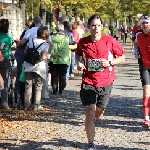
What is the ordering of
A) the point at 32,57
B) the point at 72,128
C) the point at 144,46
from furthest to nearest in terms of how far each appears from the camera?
the point at 32,57 < the point at 72,128 < the point at 144,46

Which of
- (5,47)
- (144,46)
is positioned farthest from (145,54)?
(5,47)

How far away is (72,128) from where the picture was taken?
9539 mm

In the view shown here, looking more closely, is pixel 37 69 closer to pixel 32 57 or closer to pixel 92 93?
pixel 32 57

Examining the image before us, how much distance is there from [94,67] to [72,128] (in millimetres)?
2428

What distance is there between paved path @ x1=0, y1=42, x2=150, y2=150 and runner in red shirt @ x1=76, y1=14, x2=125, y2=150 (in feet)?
2.50

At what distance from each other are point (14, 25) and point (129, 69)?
6302 mm

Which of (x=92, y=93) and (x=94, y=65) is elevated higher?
(x=94, y=65)

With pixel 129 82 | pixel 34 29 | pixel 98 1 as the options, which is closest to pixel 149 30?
pixel 34 29

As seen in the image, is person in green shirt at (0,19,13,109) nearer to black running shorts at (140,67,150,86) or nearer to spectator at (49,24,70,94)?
spectator at (49,24,70,94)

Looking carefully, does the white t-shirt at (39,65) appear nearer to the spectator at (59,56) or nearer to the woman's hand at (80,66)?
the spectator at (59,56)

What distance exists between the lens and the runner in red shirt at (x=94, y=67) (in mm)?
7348

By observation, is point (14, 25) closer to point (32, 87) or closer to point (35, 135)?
point (32, 87)

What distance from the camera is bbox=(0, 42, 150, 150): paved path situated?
26.7 feet

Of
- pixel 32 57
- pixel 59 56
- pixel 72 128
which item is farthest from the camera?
pixel 59 56
